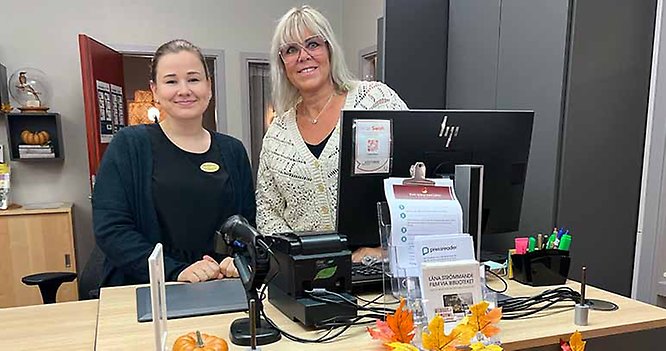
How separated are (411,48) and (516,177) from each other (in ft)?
3.95

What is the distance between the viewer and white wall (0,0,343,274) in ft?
11.4

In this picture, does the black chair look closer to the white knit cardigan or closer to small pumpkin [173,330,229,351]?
the white knit cardigan

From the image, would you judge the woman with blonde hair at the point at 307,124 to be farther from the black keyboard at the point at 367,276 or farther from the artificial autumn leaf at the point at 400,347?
the artificial autumn leaf at the point at 400,347

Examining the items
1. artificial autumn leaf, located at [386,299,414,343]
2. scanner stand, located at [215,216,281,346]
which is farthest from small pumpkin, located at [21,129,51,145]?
artificial autumn leaf, located at [386,299,414,343]

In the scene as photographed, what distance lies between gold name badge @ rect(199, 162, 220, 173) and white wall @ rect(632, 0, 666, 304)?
153cm

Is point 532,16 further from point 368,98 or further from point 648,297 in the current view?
point 648,297

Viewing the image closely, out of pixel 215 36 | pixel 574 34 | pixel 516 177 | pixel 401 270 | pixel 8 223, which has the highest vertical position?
pixel 215 36

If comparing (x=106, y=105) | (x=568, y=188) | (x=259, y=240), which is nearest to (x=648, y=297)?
(x=568, y=188)

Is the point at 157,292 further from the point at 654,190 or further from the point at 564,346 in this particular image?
the point at 654,190

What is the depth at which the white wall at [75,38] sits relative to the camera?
3469mm

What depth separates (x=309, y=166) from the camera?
1.46 m

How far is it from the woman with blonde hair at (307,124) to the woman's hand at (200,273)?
0.73 feet

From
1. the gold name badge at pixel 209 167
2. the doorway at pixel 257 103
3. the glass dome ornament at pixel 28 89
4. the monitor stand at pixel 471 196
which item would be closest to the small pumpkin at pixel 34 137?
the glass dome ornament at pixel 28 89

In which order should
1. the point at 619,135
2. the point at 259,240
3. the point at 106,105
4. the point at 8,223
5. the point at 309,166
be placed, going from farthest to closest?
1. the point at 106,105
2. the point at 8,223
3. the point at 619,135
4. the point at 309,166
5. the point at 259,240
